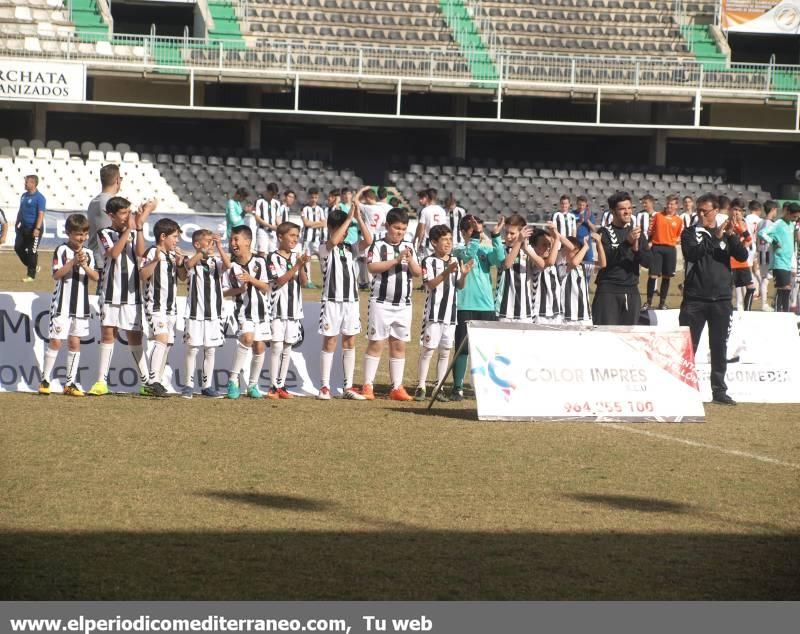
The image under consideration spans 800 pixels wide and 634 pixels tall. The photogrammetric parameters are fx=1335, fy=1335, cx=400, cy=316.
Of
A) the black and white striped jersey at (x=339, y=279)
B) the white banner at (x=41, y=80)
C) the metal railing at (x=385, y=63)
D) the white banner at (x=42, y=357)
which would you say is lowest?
the white banner at (x=42, y=357)

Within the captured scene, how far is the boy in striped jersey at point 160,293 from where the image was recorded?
12.9 meters

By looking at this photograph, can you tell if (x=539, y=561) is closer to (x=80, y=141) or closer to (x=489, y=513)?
(x=489, y=513)

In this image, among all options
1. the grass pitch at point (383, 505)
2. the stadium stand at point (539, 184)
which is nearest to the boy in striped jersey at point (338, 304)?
the grass pitch at point (383, 505)

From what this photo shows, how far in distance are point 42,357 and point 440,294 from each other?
404 cm

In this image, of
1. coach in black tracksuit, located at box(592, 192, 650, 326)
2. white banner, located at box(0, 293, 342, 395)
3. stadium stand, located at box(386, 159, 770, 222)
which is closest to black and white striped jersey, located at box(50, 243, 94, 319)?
white banner, located at box(0, 293, 342, 395)

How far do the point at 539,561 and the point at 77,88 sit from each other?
3277cm

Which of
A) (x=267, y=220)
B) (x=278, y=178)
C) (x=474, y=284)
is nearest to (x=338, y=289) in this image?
(x=474, y=284)

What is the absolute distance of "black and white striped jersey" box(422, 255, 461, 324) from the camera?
43.9ft

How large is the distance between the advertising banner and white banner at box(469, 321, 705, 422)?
33910 millimetres

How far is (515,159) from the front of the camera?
4519 cm

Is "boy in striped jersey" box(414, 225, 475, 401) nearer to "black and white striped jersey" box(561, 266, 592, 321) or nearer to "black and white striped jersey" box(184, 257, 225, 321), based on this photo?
"black and white striped jersey" box(561, 266, 592, 321)

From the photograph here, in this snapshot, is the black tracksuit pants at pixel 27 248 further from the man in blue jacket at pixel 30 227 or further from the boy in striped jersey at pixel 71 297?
the boy in striped jersey at pixel 71 297

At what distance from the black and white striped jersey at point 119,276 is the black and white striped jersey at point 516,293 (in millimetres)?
3719

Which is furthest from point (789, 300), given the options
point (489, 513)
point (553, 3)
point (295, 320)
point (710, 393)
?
point (553, 3)
